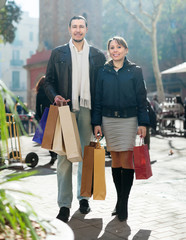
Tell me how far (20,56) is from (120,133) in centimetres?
7101

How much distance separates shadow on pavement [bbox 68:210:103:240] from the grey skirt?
0.76 metres

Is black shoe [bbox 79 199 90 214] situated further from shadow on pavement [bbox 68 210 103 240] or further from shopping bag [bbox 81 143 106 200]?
shopping bag [bbox 81 143 106 200]

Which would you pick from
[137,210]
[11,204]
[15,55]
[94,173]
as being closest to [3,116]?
[11,204]

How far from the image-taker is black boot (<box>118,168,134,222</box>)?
417 centimetres

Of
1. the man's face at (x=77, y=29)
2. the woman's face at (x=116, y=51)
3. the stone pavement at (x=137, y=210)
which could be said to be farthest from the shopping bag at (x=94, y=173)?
the man's face at (x=77, y=29)

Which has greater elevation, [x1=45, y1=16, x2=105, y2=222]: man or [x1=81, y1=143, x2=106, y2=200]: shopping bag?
[x1=45, y1=16, x2=105, y2=222]: man

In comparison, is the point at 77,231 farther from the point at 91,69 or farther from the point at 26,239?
the point at 26,239

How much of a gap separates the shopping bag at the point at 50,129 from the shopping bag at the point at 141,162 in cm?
84

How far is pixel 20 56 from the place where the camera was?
73.2 metres

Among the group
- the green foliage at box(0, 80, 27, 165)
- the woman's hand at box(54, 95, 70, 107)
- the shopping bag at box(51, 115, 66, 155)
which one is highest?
the woman's hand at box(54, 95, 70, 107)

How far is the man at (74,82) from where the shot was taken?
14.3 feet

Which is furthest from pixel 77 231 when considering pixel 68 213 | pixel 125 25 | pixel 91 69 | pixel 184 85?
pixel 125 25

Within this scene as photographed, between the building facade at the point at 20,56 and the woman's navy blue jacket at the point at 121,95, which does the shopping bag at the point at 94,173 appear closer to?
the woman's navy blue jacket at the point at 121,95

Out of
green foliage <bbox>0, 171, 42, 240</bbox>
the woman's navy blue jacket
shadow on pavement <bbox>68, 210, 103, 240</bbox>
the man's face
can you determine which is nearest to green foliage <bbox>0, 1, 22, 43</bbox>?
the man's face
